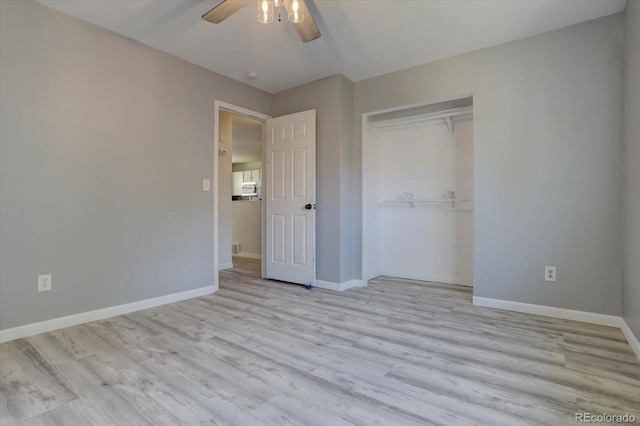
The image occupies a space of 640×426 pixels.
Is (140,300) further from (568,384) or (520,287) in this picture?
(520,287)

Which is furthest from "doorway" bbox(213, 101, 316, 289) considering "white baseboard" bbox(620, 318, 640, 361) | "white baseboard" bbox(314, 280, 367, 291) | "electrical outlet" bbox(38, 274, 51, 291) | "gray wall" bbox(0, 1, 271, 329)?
"white baseboard" bbox(620, 318, 640, 361)

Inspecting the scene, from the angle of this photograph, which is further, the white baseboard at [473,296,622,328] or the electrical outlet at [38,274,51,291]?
the white baseboard at [473,296,622,328]

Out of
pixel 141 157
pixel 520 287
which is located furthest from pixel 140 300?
pixel 520 287

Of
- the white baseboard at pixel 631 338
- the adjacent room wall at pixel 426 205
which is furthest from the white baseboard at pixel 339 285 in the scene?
the white baseboard at pixel 631 338

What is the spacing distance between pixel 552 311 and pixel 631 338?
0.59 metres

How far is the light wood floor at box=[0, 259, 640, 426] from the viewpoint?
1.39 meters

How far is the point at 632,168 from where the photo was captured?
2.15 meters

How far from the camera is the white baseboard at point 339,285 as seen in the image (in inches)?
142

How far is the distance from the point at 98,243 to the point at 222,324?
1.25 meters

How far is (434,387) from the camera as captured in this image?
1.59 m

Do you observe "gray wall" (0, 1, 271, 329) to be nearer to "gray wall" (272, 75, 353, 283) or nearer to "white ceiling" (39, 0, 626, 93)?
"white ceiling" (39, 0, 626, 93)

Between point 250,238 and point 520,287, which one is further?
point 250,238

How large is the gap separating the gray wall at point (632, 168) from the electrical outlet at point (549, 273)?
17.2 inches

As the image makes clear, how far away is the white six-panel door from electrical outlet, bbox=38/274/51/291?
2231mm
